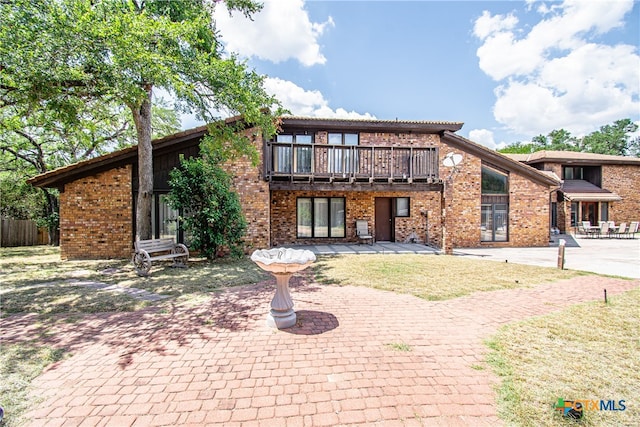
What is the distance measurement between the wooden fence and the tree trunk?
1190 centimetres

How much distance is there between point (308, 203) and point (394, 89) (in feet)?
20.6

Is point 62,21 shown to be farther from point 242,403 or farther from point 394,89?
point 394,89

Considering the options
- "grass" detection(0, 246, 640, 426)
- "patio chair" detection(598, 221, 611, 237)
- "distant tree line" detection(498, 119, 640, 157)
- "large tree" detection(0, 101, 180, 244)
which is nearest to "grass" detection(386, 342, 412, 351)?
"grass" detection(0, 246, 640, 426)

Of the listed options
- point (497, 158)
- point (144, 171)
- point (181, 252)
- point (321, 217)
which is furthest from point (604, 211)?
point (144, 171)

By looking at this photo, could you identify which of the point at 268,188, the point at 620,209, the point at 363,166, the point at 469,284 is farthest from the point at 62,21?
the point at 620,209

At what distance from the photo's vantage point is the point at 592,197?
18.5 meters

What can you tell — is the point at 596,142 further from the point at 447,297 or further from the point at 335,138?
the point at 447,297

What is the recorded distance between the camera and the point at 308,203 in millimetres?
13008

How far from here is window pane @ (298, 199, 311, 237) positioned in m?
13.0

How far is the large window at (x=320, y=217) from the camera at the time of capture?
13.0m

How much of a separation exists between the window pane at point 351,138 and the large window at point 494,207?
640cm

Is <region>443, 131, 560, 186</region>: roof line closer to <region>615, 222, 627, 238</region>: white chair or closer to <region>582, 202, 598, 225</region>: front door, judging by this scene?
<region>615, 222, 627, 238</region>: white chair

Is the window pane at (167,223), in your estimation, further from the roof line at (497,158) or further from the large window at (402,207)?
the roof line at (497,158)

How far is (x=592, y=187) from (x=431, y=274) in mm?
21688
